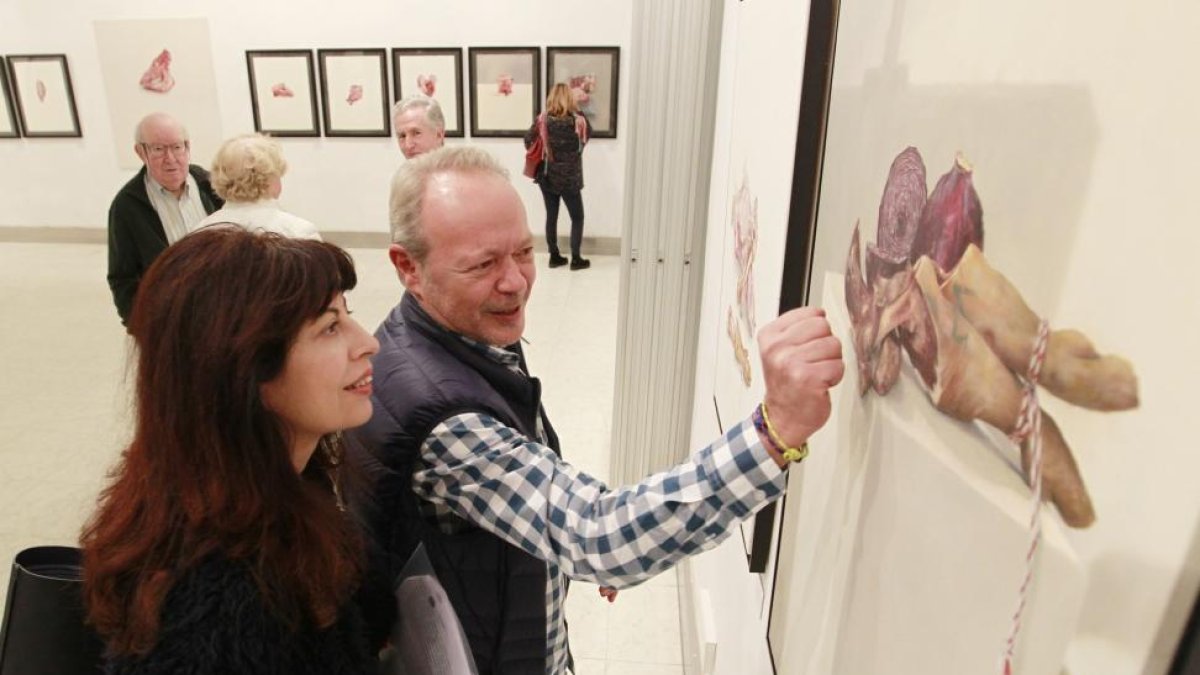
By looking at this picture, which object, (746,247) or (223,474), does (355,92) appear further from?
(223,474)

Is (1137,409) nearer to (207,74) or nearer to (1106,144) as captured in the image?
(1106,144)

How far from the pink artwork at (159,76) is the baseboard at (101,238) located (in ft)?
5.94

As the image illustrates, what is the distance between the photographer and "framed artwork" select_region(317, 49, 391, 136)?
305 inches

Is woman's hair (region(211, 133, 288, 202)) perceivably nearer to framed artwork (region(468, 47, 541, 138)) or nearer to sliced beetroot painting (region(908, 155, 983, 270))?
sliced beetroot painting (region(908, 155, 983, 270))

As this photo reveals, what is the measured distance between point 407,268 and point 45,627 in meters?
0.73

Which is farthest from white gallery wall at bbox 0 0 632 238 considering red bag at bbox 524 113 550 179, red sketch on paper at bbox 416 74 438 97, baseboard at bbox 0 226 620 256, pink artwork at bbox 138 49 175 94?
red bag at bbox 524 113 550 179

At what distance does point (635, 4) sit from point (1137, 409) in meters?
2.78

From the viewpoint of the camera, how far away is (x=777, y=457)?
0.84 metres

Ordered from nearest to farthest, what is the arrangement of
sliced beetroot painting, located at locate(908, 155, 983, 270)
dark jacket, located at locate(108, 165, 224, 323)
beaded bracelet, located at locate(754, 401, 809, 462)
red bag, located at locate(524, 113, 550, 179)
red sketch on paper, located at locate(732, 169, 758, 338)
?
sliced beetroot painting, located at locate(908, 155, 983, 270) < beaded bracelet, located at locate(754, 401, 809, 462) < red sketch on paper, located at locate(732, 169, 758, 338) < dark jacket, located at locate(108, 165, 224, 323) < red bag, located at locate(524, 113, 550, 179)

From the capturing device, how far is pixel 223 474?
3.05ft

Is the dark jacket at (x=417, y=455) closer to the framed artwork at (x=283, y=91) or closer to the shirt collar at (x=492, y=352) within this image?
the shirt collar at (x=492, y=352)

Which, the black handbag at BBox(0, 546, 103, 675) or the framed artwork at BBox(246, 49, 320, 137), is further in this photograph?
the framed artwork at BBox(246, 49, 320, 137)

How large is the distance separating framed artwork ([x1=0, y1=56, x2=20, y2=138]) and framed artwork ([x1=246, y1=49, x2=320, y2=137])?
286cm

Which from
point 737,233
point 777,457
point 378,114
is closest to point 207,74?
point 378,114
